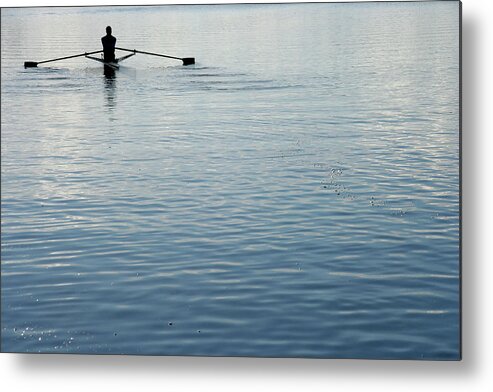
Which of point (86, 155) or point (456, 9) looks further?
point (86, 155)

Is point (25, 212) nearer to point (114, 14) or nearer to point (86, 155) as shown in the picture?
point (86, 155)

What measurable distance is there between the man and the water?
5 cm

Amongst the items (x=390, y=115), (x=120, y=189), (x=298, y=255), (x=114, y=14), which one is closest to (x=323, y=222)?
(x=298, y=255)

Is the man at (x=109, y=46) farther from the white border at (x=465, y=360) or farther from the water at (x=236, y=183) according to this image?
the white border at (x=465, y=360)

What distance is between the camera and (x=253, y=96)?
7.52 m

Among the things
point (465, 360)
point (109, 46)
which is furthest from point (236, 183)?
point (465, 360)

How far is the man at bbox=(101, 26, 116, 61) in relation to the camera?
293 inches

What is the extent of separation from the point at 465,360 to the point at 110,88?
103 inches

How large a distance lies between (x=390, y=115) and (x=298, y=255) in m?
0.95

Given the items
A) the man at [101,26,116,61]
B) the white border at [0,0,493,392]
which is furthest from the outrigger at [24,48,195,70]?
the white border at [0,0,493,392]

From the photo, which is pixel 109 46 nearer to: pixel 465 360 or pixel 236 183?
pixel 236 183

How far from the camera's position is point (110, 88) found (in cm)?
755

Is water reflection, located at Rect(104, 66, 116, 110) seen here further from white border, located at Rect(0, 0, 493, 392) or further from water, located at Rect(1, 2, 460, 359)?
white border, located at Rect(0, 0, 493, 392)

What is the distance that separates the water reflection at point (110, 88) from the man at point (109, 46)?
8 centimetres
